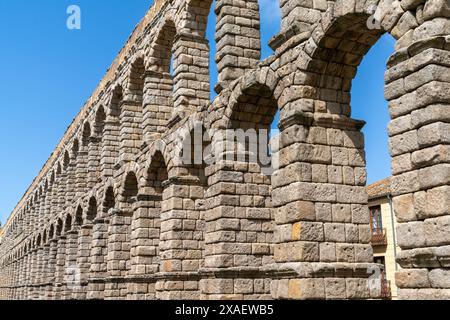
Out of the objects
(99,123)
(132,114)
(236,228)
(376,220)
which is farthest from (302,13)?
(376,220)

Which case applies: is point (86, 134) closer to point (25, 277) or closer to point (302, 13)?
point (25, 277)

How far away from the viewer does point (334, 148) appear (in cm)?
881

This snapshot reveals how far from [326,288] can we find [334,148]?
220 centimetres

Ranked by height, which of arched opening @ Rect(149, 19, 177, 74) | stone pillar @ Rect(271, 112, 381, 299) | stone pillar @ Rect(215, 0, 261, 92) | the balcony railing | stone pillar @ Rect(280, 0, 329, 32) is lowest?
stone pillar @ Rect(271, 112, 381, 299)

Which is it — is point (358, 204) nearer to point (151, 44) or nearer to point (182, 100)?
point (182, 100)

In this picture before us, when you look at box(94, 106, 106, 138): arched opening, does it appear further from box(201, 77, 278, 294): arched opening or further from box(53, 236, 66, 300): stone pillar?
box(201, 77, 278, 294): arched opening

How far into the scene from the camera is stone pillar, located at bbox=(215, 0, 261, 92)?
1159cm

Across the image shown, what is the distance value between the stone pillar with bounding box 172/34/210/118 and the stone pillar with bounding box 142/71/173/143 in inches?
86.4

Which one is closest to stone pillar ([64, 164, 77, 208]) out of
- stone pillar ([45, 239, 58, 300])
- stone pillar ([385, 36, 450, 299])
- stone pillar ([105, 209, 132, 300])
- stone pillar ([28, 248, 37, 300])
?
stone pillar ([45, 239, 58, 300])

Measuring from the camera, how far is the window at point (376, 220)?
960 inches

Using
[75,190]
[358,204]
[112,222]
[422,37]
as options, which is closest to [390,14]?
[422,37]

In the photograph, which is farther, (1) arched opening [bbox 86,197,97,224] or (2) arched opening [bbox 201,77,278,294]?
(1) arched opening [bbox 86,197,97,224]

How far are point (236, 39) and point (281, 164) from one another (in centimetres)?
405

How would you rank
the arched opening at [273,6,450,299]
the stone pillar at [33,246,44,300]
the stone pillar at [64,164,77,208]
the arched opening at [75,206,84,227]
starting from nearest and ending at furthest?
the arched opening at [273,6,450,299]
the arched opening at [75,206,84,227]
the stone pillar at [64,164,77,208]
the stone pillar at [33,246,44,300]
